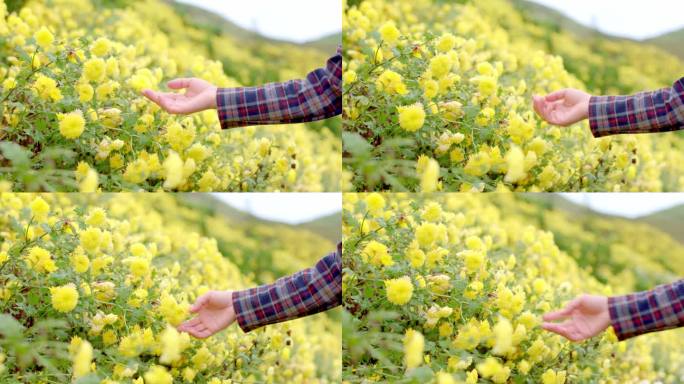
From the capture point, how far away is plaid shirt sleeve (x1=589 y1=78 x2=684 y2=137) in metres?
2.25

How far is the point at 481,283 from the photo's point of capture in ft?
7.69

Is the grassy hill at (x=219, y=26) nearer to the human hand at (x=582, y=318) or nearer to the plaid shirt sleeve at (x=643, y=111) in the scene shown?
the plaid shirt sleeve at (x=643, y=111)

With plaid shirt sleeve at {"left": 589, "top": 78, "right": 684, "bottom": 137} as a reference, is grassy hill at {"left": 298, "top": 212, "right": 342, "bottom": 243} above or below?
below

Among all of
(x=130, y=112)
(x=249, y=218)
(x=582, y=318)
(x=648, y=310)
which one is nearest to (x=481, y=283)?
(x=582, y=318)

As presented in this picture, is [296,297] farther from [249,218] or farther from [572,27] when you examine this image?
[572,27]

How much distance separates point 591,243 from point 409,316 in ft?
1.77

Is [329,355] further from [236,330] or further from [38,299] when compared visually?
[38,299]

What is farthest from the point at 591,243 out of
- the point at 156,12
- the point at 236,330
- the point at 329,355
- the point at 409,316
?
the point at 156,12

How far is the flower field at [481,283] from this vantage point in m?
2.29

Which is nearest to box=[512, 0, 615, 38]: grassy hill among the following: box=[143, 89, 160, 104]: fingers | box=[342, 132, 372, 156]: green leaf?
box=[342, 132, 372, 156]: green leaf

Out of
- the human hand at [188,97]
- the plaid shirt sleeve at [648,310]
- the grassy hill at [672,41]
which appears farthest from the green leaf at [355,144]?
the grassy hill at [672,41]

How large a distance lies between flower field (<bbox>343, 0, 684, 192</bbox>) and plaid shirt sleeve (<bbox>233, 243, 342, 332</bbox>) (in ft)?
0.73

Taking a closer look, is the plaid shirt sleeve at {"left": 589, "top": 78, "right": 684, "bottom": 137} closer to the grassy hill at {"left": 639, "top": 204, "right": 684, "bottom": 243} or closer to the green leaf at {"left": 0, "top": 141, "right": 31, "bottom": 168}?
the grassy hill at {"left": 639, "top": 204, "right": 684, "bottom": 243}

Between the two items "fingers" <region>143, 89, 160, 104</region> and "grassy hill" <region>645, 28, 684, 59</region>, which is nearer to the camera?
"fingers" <region>143, 89, 160, 104</region>
